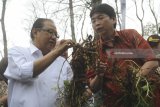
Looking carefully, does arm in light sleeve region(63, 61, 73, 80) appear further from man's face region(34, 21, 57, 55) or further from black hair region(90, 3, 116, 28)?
black hair region(90, 3, 116, 28)

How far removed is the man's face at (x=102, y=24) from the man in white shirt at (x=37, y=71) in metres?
0.33

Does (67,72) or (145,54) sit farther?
(67,72)

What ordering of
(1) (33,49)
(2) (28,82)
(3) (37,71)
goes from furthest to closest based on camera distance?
(1) (33,49), (2) (28,82), (3) (37,71)

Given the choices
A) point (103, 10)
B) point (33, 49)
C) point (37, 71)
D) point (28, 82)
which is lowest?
point (28, 82)

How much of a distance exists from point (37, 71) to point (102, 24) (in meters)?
0.65

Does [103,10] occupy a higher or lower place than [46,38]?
higher

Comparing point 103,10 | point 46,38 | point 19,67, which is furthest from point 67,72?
point 103,10

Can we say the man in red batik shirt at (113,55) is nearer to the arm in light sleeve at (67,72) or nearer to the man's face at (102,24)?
the man's face at (102,24)

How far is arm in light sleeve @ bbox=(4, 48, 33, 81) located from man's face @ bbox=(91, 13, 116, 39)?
0.60 m

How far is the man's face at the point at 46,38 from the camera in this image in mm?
2703

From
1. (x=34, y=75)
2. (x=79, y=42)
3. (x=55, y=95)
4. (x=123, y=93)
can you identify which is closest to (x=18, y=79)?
(x=34, y=75)

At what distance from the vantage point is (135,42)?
8.96ft

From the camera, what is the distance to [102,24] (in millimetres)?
2709

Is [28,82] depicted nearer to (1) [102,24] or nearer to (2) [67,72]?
(2) [67,72]
